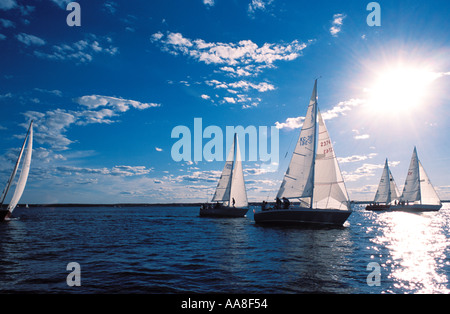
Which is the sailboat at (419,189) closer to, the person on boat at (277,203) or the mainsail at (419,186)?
the mainsail at (419,186)

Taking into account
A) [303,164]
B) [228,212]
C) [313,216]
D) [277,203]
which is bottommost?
[228,212]

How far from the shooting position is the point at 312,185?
3052cm

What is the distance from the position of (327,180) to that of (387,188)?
229ft

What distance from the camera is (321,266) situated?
12.7m

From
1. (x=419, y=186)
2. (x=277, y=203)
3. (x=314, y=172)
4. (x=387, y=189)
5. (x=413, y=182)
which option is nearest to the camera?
(x=314, y=172)

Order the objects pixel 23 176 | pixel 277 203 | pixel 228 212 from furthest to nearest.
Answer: pixel 228 212 → pixel 23 176 → pixel 277 203

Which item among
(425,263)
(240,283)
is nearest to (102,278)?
(240,283)

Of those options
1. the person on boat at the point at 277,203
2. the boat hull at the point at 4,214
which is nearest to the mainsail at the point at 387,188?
the person on boat at the point at 277,203

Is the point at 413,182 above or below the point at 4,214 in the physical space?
above

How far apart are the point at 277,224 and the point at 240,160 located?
20170 mm

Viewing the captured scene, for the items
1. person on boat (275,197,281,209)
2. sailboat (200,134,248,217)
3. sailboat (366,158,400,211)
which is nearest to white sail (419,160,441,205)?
sailboat (366,158,400,211)

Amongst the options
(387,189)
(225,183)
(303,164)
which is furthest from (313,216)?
(387,189)

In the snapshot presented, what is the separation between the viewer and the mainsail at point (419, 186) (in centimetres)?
7575

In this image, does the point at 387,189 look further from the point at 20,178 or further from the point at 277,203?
the point at 20,178
